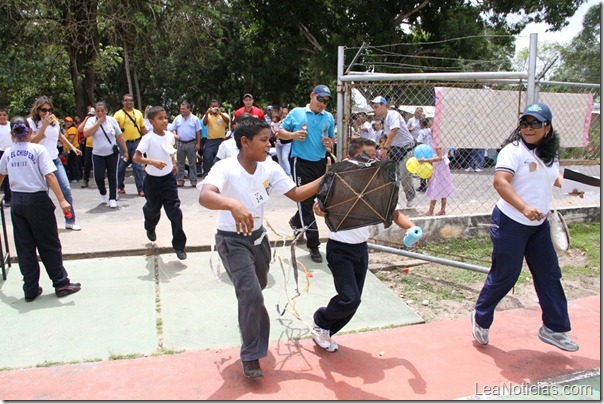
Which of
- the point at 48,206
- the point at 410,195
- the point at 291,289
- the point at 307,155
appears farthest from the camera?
the point at 410,195

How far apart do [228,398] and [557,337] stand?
2460 mm

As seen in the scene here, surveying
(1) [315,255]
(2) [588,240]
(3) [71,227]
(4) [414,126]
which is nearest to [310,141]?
(1) [315,255]

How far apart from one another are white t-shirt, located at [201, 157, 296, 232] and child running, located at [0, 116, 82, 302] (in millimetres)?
1930

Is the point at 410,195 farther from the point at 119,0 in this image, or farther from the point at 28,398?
the point at 119,0

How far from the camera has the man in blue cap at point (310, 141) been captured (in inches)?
217

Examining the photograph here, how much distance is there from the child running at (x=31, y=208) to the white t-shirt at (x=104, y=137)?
→ 11.9ft

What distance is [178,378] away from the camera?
3273mm

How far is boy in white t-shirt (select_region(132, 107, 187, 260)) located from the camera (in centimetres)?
553

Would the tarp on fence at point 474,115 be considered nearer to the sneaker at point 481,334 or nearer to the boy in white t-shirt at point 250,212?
the sneaker at point 481,334

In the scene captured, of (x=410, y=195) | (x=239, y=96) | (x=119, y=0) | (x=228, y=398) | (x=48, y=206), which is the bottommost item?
(x=228, y=398)

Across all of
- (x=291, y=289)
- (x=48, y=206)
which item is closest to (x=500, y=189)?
(x=291, y=289)

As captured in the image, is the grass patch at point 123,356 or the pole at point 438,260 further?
the pole at point 438,260

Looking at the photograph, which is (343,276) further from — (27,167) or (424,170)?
(424,170)

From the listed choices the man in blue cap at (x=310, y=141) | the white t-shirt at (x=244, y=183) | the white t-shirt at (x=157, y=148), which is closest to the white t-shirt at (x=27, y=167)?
the white t-shirt at (x=157, y=148)
